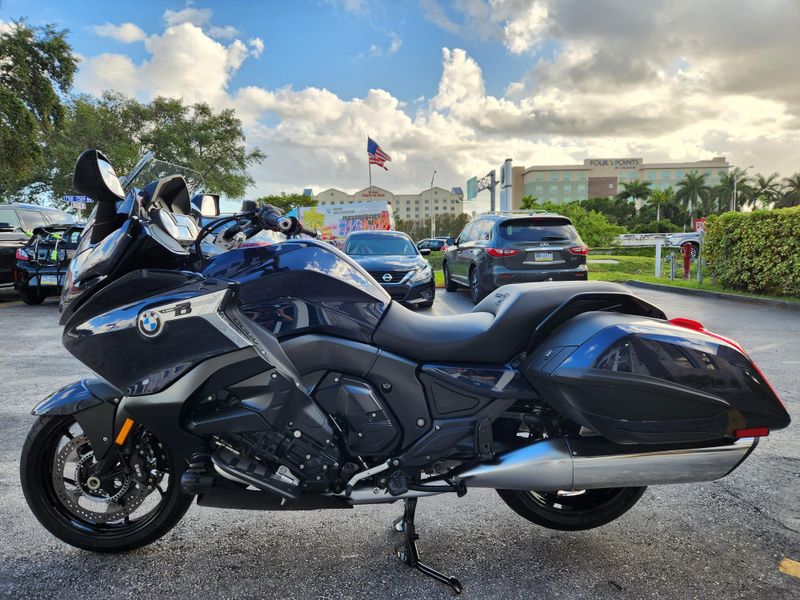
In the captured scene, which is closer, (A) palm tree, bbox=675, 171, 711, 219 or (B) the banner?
(B) the banner

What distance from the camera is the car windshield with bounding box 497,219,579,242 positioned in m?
9.02

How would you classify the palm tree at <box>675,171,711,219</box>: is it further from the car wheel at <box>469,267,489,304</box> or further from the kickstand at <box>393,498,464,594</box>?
the kickstand at <box>393,498,464,594</box>

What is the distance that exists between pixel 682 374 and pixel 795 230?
10.1 metres

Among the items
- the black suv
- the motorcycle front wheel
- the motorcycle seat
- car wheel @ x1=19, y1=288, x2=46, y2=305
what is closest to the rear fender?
the motorcycle front wheel

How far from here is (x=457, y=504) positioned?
2.80 m

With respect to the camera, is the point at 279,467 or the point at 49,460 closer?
the point at 279,467

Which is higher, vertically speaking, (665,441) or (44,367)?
(665,441)

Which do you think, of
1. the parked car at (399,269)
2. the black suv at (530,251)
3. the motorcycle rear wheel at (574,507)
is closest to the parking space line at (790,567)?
the motorcycle rear wheel at (574,507)

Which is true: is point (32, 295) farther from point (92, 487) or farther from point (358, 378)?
point (358, 378)

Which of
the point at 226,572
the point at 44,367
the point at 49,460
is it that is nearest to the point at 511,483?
the point at 226,572

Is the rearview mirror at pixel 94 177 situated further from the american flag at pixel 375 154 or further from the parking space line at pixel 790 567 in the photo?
the american flag at pixel 375 154

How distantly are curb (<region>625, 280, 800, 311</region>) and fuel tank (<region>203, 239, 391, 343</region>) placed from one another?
10107mm

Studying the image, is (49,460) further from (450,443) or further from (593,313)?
(593,313)

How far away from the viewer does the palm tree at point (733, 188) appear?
7600cm
